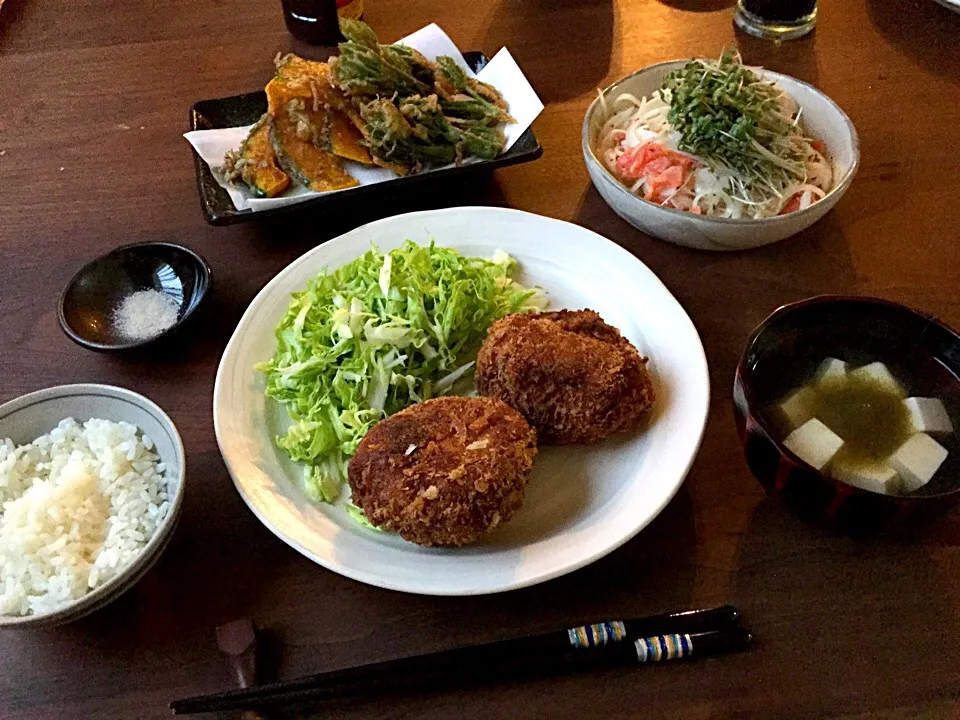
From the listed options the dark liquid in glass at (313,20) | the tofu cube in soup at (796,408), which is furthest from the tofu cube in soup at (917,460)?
the dark liquid in glass at (313,20)

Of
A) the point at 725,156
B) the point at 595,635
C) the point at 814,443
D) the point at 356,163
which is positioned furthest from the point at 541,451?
the point at 356,163

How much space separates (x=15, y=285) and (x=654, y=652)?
63.5 inches

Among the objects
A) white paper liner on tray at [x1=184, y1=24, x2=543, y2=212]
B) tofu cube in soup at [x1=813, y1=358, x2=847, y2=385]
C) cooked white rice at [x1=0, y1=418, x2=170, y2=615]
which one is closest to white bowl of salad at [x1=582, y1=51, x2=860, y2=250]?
white paper liner on tray at [x1=184, y1=24, x2=543, y2=212]

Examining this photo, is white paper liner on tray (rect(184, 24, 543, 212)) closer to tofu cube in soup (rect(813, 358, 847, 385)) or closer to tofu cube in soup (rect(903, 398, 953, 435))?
tofu cube in soup (rect(813, 358, 847, 385))

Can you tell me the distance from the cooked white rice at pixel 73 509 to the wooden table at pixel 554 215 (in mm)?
128

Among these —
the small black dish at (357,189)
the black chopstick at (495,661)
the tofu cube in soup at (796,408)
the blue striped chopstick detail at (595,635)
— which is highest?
the tofu cube in soup at (796,408)

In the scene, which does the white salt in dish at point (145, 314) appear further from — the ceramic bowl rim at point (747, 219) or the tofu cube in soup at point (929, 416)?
the tofu cube in soup at point (929, 416)

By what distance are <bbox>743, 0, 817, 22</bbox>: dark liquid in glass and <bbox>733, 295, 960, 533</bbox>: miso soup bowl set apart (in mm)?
1431

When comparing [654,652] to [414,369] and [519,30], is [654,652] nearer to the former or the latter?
[414,369]

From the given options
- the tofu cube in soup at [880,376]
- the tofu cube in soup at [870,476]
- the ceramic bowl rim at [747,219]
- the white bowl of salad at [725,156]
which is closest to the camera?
the tofu cube in soup at [870,476]

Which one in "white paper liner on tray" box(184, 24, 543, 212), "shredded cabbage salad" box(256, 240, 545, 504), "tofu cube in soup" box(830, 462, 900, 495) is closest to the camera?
"tofu cube in soup" box(830, 462, 900, 495)

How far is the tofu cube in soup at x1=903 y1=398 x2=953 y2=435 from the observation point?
3.77 feet

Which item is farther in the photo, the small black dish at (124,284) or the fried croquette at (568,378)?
the small black dish at (124,284)

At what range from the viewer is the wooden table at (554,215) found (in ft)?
3.71
